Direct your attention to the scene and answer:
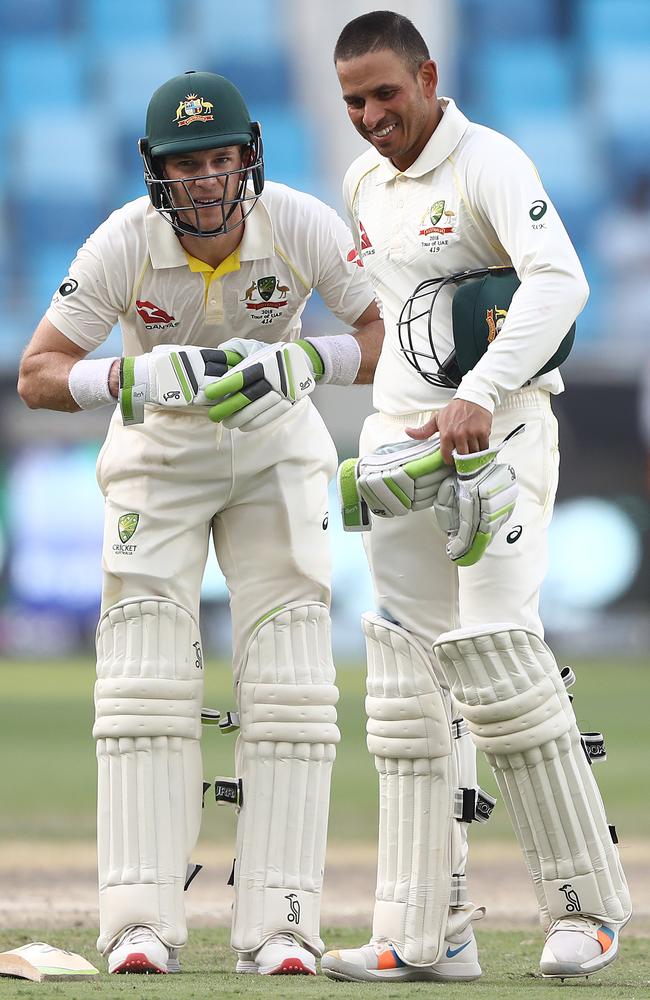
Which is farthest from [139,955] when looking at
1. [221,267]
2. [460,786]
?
[221,267]

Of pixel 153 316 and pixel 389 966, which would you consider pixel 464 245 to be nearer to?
pixel 153 316

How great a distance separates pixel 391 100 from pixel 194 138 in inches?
16.3

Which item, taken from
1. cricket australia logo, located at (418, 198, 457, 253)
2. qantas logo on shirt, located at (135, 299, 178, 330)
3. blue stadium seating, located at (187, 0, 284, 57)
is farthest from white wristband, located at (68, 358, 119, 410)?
blue stadium seating, located at (187, 0, 284, 57)

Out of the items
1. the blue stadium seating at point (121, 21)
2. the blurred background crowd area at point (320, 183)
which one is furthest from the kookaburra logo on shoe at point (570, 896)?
the blue stadium seating at point (121, 21)

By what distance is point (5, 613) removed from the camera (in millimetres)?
18734

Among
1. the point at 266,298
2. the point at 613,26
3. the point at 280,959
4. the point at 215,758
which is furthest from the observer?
the point at 613,26

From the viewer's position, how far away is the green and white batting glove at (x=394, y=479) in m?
3.10

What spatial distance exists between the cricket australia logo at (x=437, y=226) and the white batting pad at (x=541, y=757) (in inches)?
30.4

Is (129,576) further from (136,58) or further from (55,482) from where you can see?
(136,58)

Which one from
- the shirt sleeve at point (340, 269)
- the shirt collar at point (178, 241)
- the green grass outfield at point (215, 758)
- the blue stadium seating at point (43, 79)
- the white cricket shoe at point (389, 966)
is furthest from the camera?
the blue stadium seating at point (43, 79)

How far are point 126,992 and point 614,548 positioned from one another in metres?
16.4

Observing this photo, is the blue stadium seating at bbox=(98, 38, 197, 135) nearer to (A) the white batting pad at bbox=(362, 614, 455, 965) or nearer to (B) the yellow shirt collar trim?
(B) the yellow shirt collar trim

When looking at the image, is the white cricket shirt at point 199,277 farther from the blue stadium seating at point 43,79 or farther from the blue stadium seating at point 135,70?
the blue stadium seating at point 135,70

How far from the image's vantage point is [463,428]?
3.04 meters
